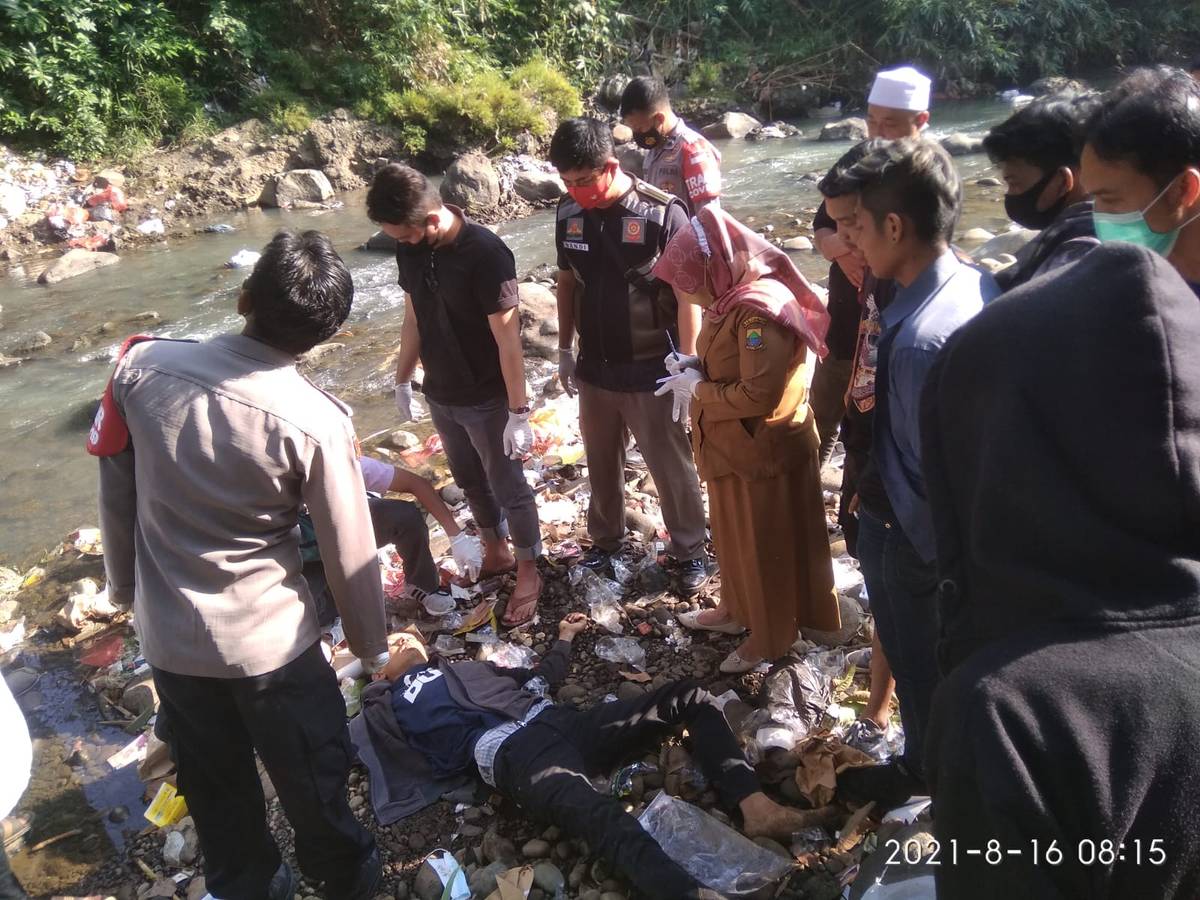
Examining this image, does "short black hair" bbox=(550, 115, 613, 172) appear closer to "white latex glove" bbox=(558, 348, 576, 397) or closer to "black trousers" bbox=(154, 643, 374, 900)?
"white latex glove" bbox=(558, 348, 576, 397)

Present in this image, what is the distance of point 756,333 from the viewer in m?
2.53

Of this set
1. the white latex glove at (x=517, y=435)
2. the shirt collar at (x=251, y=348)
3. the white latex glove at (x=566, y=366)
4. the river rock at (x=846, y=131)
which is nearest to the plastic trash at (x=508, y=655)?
the white latex glove at (x=517, y=435)

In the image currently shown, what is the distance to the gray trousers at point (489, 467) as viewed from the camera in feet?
11.3

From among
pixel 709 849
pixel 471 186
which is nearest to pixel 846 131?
pixel 471 186

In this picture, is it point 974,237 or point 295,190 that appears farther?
point 295,190

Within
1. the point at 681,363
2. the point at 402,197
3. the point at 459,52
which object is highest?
the point at 459,52

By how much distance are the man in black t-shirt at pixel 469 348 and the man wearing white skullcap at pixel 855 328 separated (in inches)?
48.9

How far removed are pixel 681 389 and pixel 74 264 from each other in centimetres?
1022

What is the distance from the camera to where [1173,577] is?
0.95 metres

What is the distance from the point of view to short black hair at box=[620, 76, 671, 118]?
414cm

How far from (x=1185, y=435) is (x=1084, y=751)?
38 cm

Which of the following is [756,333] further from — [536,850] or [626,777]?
[536,850]

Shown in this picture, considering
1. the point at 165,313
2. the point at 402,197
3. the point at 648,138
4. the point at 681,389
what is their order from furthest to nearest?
the point at 165,313
the point at 648,138
the point at 681,389
the point at 402,197
